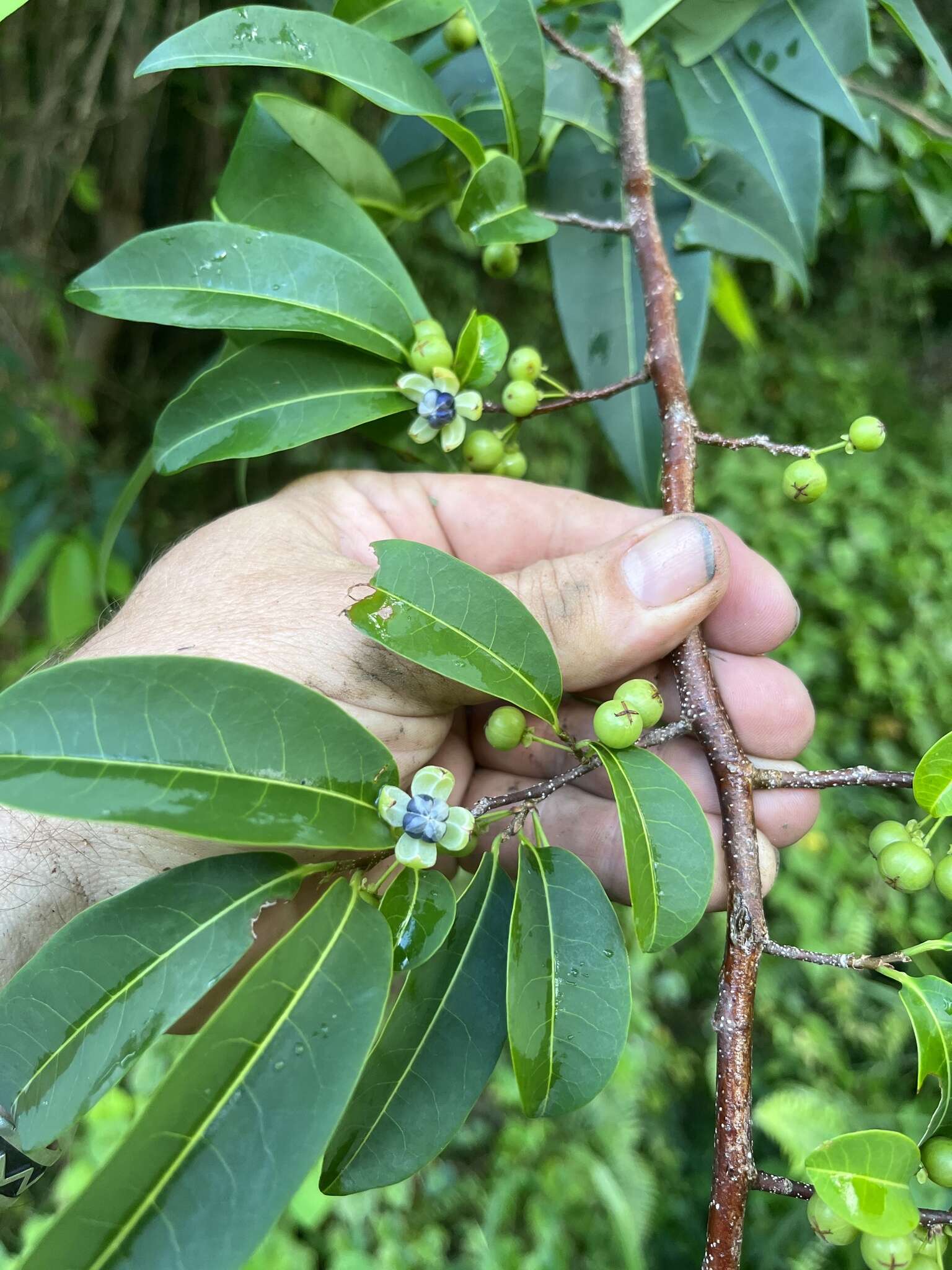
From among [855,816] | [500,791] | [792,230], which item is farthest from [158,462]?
[855,816]

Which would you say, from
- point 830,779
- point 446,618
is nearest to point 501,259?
point 446,618

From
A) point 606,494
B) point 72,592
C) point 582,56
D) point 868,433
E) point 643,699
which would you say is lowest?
point 606,494

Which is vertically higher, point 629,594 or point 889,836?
point 629,594

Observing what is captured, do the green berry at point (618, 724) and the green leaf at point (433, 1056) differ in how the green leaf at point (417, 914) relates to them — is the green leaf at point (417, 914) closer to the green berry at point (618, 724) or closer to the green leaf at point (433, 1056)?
the green leaf at point (433, 1056)

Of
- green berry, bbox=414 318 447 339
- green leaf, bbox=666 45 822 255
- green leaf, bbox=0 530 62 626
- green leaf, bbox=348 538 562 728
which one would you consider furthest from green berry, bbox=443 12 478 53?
green leaf, bbox=0 530 62 626

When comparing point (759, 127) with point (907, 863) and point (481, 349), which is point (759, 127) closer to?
point (481, 349)

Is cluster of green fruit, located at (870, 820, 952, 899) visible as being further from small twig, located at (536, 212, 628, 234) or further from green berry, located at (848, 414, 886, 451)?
small twig, located at (536, 212, 628, 234)

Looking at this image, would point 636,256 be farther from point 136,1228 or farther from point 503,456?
point 136,1228
